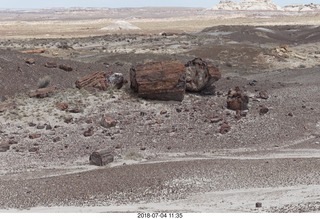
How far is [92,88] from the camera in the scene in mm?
23531

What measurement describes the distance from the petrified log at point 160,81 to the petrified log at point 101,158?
7.26m

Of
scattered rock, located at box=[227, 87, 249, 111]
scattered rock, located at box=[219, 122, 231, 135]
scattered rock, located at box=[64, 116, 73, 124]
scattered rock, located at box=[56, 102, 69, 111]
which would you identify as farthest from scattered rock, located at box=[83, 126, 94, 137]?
scattered rock, located at box=[227, 87, 249, 111]

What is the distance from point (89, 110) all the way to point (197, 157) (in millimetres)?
6365

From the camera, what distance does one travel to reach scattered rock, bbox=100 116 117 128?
19.7 m

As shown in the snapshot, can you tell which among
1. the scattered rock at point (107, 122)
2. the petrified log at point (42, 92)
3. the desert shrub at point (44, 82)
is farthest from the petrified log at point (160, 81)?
the desert shrub at point (44, 82)

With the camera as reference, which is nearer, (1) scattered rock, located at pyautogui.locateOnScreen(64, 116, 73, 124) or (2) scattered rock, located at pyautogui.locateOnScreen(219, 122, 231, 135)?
(2) scattered rock, located at pyautogui.locateOnScreen(219, 122, 231, 135)

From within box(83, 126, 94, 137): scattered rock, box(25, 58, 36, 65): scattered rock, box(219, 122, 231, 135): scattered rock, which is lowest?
box(219, 122, 231, 135): scattered rock

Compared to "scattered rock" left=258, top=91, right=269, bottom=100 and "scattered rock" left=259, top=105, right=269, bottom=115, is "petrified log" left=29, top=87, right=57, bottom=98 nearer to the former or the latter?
"scattered rock" left=259, top=105, right=269, bottom=115

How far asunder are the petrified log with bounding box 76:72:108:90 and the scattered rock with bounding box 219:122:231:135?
20.6 ft

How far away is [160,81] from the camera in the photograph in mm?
22703

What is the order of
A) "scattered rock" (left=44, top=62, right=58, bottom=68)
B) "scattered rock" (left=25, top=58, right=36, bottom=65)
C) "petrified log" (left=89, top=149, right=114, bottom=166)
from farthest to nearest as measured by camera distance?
"scattered rock" (left=44, top=62, right=58, bottom=68), "scattered rock" (left=25, top=58, right=36, bottom=65), "petrified log" (left=89, top=149, right=114, bottom=166)

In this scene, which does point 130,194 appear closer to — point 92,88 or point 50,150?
point 50,150

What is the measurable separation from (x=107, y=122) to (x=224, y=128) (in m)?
4.40

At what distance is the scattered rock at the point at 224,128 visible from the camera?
1948 cm
